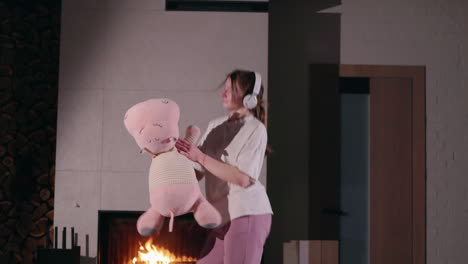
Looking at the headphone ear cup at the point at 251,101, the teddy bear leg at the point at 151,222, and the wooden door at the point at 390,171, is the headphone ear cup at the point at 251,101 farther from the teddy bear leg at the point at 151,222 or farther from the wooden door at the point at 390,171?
the wooden door at the point at 390,171

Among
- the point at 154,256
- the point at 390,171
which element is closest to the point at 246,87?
the point at 154,256

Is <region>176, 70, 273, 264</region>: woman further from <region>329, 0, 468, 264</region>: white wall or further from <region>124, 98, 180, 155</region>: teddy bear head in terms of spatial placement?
<region>329, 0, 468, 264</region>: white wall

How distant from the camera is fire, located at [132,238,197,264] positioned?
313 cm

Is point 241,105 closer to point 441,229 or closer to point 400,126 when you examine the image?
point 400,126

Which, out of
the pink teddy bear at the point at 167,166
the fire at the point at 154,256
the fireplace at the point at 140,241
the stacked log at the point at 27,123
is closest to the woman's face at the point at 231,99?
the pink teddy bear at the point at 167,166

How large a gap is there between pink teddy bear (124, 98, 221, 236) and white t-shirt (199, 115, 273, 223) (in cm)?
8

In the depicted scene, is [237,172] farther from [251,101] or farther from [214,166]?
[251,101]

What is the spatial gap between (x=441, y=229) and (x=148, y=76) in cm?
213

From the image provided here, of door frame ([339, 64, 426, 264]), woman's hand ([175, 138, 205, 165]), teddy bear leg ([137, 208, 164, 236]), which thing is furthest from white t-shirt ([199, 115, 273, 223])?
door frame ([339, 64, 426, 264])

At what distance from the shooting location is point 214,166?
2.51 m

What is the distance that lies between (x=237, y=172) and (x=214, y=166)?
0.11 m

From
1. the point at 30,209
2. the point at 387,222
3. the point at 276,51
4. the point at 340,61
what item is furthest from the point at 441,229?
the point at 30,209

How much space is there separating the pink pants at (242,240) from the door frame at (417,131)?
1.52 meters

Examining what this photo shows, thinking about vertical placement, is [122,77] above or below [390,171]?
above
